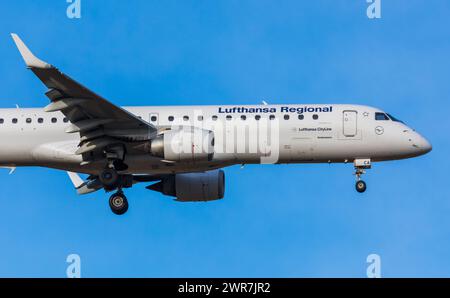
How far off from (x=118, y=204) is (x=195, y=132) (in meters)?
Answer: 5.19

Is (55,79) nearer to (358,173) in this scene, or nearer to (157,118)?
(157,118)

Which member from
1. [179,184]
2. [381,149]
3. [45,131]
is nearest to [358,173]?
[381,149]

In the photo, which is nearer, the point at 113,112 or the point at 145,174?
the point at 113,112

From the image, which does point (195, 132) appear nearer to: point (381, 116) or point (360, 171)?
point (360, 171)

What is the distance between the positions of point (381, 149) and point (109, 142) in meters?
11.4

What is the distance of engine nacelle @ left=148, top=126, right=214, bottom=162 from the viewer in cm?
4734

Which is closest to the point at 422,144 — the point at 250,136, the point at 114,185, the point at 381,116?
the point at 381,116

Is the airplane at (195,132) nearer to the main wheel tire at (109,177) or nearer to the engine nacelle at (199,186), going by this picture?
the main wheel tire at (109,177)

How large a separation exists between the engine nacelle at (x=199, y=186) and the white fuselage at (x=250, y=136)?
3196mm

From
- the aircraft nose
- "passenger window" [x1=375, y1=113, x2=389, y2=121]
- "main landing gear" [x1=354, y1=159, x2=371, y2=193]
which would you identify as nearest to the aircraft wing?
"main landing gear" [x1=354, y1=159, x2=371, y2=193]

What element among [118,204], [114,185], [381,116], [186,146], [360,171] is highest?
[381,116]

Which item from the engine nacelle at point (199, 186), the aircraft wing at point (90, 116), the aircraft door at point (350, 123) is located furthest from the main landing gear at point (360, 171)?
the aircraft wing at point (90, 116)

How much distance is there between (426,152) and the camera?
50156 mm

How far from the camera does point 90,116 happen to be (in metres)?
48.4
